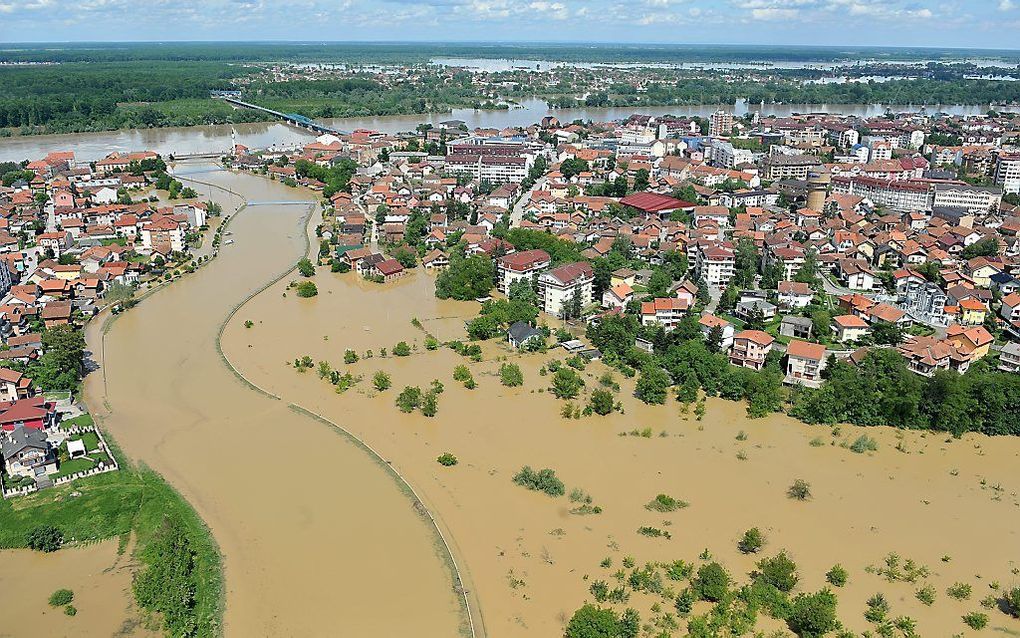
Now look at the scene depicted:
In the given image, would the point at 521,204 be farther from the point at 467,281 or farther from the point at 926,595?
the point at 926,595

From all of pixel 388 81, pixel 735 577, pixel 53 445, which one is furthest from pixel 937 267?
→ pixel 388 81

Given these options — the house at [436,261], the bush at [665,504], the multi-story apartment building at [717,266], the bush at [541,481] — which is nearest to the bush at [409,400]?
the bush at [541,481]

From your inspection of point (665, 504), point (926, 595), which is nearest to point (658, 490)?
point (665, 504)

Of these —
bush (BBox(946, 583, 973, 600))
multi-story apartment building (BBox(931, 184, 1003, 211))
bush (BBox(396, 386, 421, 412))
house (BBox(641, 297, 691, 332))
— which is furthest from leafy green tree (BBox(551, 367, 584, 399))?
multi-story apartment building (BBox(931, 184, 1003, 211))

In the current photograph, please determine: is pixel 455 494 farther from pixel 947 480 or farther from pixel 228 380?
pixel 947 480

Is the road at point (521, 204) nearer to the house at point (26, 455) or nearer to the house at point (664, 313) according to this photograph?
the house at point (664, 313)

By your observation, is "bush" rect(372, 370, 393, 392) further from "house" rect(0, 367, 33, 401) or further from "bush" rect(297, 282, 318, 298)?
"house" rect(0, 367, 33, 401)

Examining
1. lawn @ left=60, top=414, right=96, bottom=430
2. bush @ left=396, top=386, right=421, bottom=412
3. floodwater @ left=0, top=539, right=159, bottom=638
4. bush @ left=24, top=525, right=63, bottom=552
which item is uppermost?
bush @ left=396, top=386, right=421, bottom=412

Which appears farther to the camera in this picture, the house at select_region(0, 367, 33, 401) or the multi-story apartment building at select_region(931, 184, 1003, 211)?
the multi-story apartment building at select_region(931, 184, 1003, 211)
